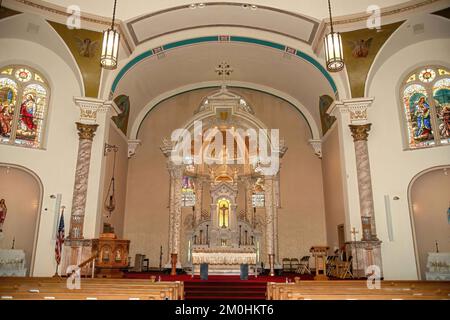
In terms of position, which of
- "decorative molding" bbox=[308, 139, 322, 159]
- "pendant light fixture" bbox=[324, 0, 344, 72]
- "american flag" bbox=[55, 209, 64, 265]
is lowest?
"american flag" bbox=[55, 209, 64, 265]

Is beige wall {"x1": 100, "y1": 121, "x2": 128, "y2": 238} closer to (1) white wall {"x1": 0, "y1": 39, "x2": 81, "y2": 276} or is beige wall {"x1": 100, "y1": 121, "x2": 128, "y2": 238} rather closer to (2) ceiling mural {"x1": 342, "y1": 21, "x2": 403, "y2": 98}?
(1) white wall {"x1": 0, "y1": 39, "x2": 81, "y2": 276}

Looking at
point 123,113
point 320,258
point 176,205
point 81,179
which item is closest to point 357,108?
point 320,258

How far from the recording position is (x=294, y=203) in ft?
54.5

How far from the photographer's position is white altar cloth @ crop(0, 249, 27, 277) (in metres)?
10.8

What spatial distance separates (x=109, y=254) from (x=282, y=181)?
8693 mm

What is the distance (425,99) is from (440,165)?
7.73 feet

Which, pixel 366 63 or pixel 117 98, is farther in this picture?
pixel 117 98

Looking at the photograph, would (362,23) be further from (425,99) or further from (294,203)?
(294,203)

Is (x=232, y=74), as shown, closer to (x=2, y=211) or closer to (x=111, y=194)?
(x=111, y=194)

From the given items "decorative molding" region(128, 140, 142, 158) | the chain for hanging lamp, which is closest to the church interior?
the chain for hanging lamp

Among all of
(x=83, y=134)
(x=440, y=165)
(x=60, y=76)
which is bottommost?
(x=440, y=165)

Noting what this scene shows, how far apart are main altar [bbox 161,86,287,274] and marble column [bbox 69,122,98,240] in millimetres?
4637

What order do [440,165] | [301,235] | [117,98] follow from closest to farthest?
1. [440,165]
2. [117,98]
3. [301,235]

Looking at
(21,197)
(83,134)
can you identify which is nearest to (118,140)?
(83,134)
